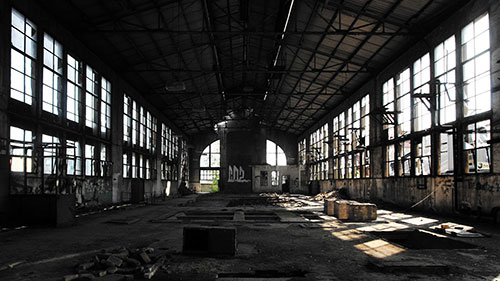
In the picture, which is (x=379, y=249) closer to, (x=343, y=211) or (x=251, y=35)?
(x=343, y=211)

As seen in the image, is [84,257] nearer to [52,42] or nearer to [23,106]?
[23,106]

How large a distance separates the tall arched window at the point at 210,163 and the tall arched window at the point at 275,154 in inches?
249

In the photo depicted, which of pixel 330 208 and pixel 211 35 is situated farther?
pixel 211 35

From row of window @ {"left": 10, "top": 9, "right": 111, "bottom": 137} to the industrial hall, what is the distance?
0.25 feet

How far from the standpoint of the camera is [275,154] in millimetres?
47656

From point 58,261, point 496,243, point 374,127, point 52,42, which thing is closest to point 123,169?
point 52,42

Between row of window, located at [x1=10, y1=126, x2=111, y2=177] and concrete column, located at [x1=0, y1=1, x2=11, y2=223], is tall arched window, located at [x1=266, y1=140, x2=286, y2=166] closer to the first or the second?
row of window, located at [x1=10, y1=126, x2=111, y2=177]

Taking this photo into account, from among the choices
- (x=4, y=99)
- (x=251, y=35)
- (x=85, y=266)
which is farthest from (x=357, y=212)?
(x=4, y=99)

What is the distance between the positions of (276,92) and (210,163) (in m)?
23.0

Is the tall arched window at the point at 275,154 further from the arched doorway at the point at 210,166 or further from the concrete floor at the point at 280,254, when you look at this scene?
the concrete floor at the point at 280,254

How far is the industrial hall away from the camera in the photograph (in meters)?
6.55

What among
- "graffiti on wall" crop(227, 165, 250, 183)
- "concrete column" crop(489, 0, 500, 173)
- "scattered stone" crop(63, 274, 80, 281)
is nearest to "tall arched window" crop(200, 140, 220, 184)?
"graffiti on wall" crop(227, 165, 250, 183)

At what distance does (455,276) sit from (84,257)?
234 inches

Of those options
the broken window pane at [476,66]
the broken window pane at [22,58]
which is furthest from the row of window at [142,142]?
the broken window pane at [476,66]
